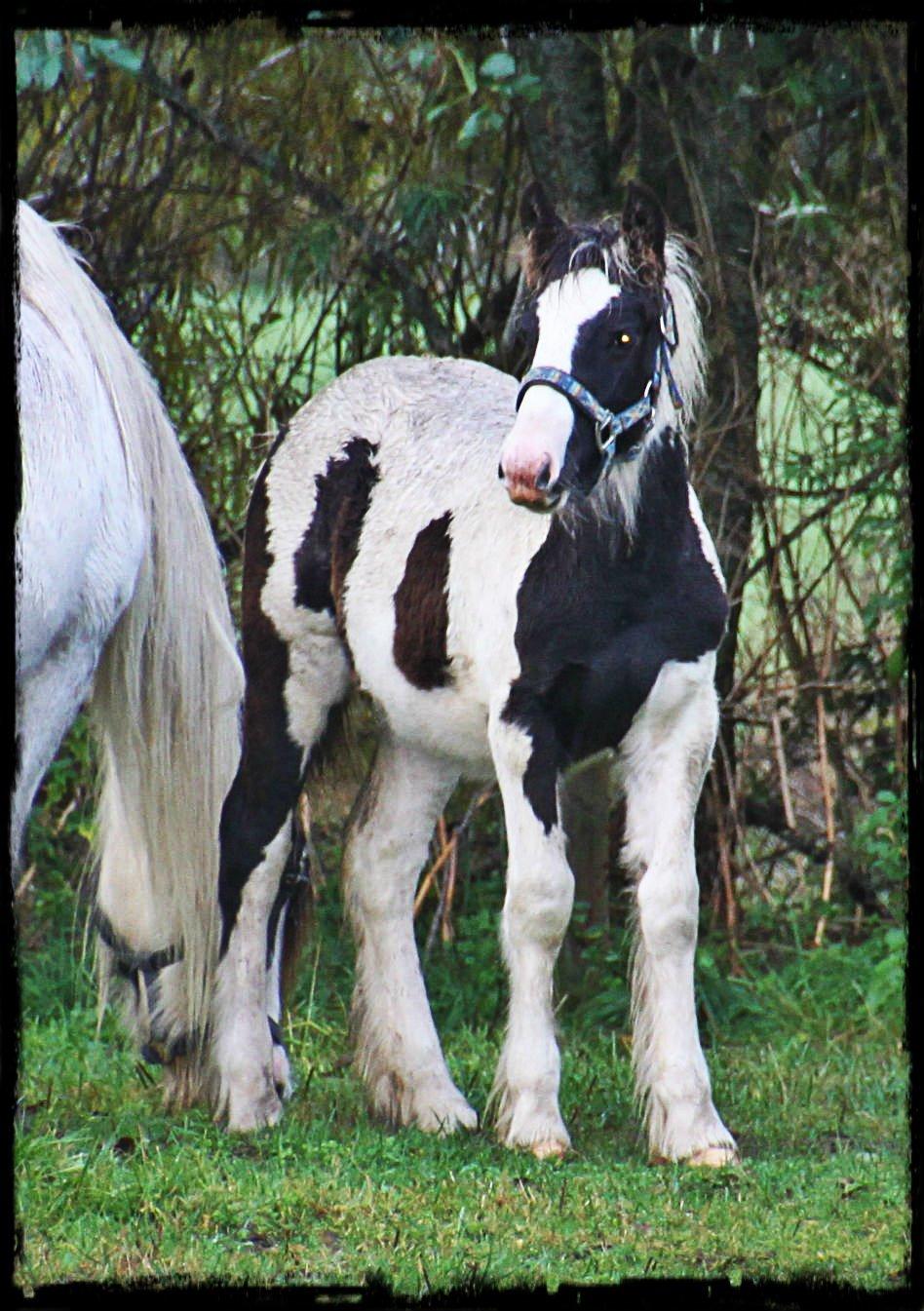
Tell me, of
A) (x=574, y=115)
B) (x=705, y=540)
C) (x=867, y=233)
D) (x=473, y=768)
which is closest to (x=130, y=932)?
(x=473, y=768)

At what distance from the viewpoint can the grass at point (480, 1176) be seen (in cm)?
337

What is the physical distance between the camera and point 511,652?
13.6 feet

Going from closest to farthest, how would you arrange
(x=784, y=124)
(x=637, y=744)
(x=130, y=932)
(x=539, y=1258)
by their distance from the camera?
(x=539, y=1258)
(x=637, y=744)
(x=130, y=932)
(x=784, y=124)

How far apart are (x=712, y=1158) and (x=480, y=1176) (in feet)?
1.86

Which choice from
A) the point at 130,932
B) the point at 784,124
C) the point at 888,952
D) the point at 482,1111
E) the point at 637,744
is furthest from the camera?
the point at 784,124

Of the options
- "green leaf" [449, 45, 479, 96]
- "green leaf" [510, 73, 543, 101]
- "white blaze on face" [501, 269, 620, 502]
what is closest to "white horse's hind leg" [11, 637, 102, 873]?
"white blaze on face" [501, 269, 620, 502]

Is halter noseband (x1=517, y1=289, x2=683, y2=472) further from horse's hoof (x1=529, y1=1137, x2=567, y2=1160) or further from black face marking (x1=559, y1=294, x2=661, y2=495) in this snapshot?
horse's hoof (x1=529, y1=1137, x2=567, y2=1160)

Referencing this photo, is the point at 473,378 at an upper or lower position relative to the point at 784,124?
lower

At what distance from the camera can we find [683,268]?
423 centimetres

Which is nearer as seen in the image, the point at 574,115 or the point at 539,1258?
the point at 539,1258

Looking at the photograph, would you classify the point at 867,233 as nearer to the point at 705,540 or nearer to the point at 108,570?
the point at 705,540

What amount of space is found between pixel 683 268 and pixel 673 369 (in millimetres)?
269

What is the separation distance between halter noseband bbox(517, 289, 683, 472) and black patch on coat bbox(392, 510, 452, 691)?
0.64m

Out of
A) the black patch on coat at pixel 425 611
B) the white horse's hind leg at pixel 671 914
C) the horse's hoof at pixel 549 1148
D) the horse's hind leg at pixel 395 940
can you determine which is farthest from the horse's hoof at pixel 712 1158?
the black patch on coat at pixel 425 611
